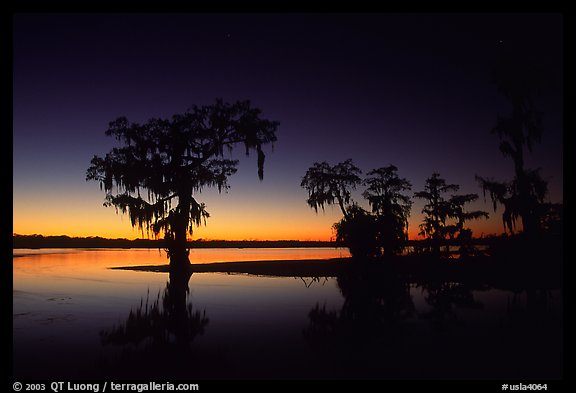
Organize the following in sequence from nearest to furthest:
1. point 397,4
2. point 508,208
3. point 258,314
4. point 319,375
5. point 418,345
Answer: point 397,4, point 319,375, point 418,345, point 258,314, point 508,208

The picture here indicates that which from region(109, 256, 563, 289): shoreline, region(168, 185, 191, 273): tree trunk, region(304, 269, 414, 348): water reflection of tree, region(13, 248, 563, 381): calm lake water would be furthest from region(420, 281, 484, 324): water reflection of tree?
region(168, 185, 191, 273): tree trunk

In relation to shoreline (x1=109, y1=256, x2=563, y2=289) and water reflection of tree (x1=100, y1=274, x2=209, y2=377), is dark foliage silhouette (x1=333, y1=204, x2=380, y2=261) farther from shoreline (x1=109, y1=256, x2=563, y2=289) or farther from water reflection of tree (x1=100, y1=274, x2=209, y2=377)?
water reflection of tree (x1=100, y1=274, x2=209, y2=377)

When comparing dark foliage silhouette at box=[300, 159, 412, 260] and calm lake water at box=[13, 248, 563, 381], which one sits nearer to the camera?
calm lake water at box=[13, 248, 563, 381]

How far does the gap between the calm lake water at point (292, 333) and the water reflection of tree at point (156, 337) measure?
4cm

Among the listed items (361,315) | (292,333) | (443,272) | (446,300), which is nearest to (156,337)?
(292,333)

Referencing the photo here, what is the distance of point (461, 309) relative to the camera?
1659 centimetres

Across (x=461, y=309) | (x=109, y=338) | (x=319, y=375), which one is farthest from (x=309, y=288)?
(x=319, y=375)

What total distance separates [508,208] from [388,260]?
9992mm

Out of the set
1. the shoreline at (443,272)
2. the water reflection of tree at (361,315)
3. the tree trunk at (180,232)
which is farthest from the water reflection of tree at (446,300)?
the tree trunk at (180,232)

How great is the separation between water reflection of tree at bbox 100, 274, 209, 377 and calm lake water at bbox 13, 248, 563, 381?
4 cm

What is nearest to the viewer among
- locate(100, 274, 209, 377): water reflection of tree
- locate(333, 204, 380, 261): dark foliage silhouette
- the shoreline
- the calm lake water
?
the calm lake water

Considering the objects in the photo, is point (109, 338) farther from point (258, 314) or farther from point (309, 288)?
point (309, 288)

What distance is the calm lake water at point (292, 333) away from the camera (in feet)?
30.8

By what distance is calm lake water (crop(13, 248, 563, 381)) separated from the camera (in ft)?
30.8
